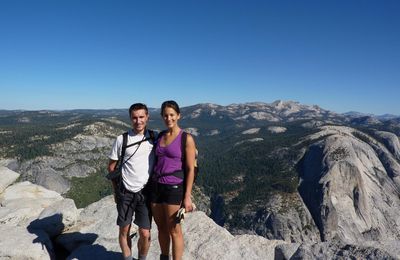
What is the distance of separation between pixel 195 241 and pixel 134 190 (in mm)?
5509

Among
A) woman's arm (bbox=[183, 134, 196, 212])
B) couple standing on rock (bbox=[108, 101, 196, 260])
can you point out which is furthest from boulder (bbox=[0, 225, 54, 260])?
woman's arm (bbox=[183, 134, 196, 212])

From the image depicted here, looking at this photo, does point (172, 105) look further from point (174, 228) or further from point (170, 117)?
point (174, 228)

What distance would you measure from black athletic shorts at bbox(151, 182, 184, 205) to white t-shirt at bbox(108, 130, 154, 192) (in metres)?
0.80

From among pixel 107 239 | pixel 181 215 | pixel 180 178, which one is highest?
pixel 180 178

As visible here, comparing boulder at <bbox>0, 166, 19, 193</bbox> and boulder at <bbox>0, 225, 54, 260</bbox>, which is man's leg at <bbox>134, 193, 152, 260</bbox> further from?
boulder at <bbox>0, 166, 19, 193</bbox>

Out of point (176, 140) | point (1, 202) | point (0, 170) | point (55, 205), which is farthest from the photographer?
point (0, 170)

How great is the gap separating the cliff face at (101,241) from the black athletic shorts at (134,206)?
125 inches

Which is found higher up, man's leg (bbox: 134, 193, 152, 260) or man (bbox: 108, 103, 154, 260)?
man (bbox: 108, 103, 154, 260)

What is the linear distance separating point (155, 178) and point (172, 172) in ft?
2.38

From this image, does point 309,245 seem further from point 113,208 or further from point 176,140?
point 113,208

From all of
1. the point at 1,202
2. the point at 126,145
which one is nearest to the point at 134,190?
the point at 126,145

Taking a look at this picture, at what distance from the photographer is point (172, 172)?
11391mm

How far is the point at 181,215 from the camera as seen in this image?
37.8 ft

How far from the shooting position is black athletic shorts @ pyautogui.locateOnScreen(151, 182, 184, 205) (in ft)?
37.7
